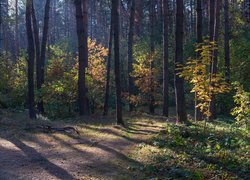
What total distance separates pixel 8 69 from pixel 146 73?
10.2m

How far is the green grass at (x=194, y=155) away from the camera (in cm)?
770

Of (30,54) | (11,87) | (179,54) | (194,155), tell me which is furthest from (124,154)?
(11,87)

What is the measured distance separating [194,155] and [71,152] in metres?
3.63

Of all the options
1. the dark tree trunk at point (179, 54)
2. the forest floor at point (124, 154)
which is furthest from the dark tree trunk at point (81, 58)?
the dark tree trunk at point (179, 54)

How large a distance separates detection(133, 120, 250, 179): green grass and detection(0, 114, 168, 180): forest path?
20.2 inches

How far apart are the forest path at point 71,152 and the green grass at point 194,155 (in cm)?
51

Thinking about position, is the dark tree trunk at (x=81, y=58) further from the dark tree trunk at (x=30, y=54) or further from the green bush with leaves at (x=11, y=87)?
the green bush with leaves at (x=11, y=87)

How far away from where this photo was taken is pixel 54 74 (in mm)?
25453

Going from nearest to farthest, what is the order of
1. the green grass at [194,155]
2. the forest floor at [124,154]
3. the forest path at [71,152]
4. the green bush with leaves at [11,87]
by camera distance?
the green grass at [194,155]
the forest floor at [124,154]
the forest path at [71,152]
the green bush with leaves at [11,87]

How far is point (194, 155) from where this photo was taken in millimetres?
9156

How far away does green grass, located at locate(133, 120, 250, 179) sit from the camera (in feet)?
25.3

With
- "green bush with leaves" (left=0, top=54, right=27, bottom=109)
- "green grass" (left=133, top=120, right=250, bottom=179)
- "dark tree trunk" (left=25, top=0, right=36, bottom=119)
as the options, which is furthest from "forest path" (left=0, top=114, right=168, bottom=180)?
"green bush with leaves" (left=0, top=54, right=27, bottom=109)

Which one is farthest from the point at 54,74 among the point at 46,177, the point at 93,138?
the point at 46,177

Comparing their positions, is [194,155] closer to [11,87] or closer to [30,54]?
[30,54]
